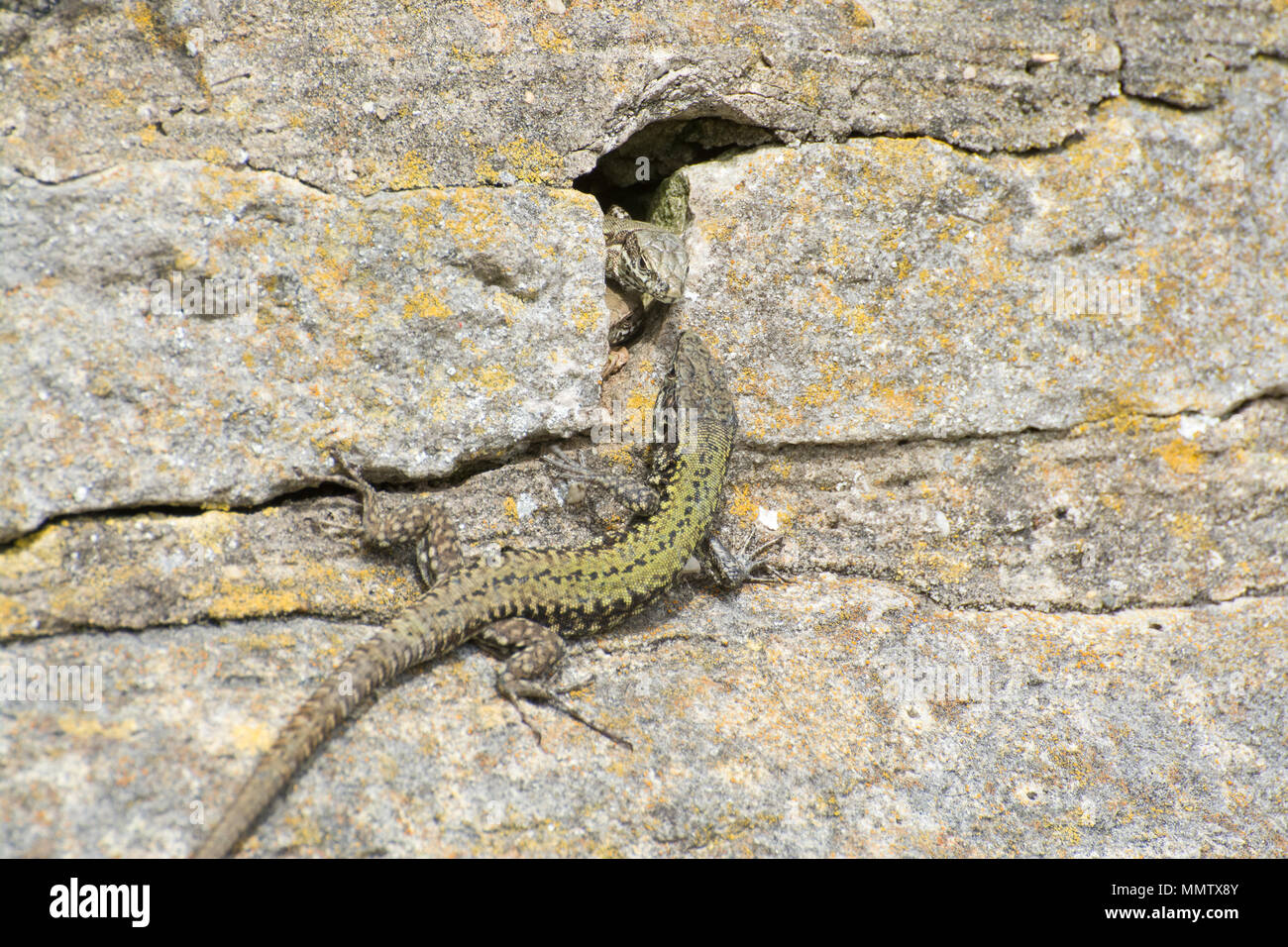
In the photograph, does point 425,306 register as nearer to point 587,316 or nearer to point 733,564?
point 587,316

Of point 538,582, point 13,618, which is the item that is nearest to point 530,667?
point 538,582

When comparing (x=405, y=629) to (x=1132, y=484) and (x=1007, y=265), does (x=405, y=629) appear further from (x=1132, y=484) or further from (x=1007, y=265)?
(x=1132, y=484)

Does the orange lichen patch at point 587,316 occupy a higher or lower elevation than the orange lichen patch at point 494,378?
higher

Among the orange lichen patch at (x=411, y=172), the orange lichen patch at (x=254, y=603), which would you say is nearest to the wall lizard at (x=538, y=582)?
the orange lichen patch at (x=254, y=603)

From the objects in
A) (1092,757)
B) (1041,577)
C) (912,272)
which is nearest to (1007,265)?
(912,272)

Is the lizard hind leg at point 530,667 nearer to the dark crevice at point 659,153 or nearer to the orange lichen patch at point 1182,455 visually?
the dark crevice at point 659,153

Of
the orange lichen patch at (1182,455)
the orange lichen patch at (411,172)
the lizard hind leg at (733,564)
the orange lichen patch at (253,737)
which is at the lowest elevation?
the orange lichen patch at (253,737)

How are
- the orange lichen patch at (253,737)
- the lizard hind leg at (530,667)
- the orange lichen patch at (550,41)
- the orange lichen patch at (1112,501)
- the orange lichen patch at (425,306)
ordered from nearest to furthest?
1. the orange lichen patch at (253,737)
2. the lizard hind leg at (530,667)
3. the orange lichen patch at (425,306)
4. the orange lichen patch at (550,41)
5. the orange lichen patch at (1112,501)
